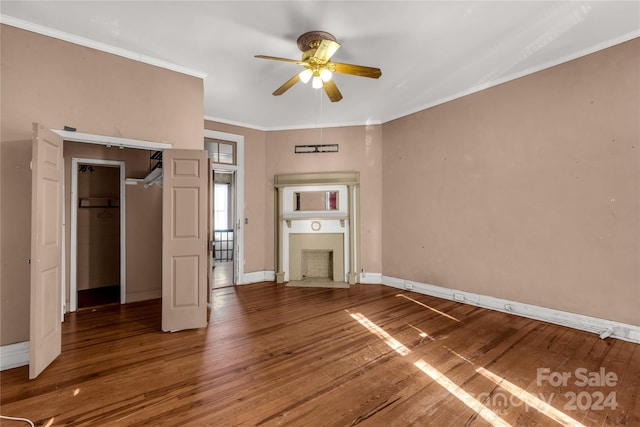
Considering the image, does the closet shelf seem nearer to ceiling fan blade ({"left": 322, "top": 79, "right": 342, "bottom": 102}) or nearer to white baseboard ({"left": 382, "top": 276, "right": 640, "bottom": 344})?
ceiling fan blade ({"left": 322, "top": 79, "right": 342, "bottom": 102})

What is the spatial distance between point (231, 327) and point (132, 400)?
4.41 feet

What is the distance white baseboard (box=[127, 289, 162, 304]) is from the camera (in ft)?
14.0

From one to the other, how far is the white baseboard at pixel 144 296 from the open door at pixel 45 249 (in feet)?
5.52

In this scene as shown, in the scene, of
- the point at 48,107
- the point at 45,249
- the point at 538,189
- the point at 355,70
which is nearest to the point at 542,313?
the point at 538,189

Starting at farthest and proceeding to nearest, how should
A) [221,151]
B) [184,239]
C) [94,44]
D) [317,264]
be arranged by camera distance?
[317,264] < [221,151] < [184,239] < [94,44]

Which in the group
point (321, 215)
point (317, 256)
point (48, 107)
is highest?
point (48, 107)

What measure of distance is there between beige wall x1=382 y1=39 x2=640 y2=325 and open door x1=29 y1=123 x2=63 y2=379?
4.49 meters

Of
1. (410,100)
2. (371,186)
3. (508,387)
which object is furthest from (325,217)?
(508,387)

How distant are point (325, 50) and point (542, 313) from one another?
3736 mm

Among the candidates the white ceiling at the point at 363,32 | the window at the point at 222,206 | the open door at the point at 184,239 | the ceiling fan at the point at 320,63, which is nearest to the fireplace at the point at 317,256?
the open door at the point at 184,239

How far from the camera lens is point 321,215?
5.36 metres

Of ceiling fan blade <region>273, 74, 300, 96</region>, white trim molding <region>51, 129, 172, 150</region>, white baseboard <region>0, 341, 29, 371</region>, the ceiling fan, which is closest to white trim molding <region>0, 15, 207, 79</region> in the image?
white trim molding <region>51, 129, 172, 150</region>

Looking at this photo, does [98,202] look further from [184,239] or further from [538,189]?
[538,189]

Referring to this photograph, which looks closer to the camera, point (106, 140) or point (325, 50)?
point (325, 50)
